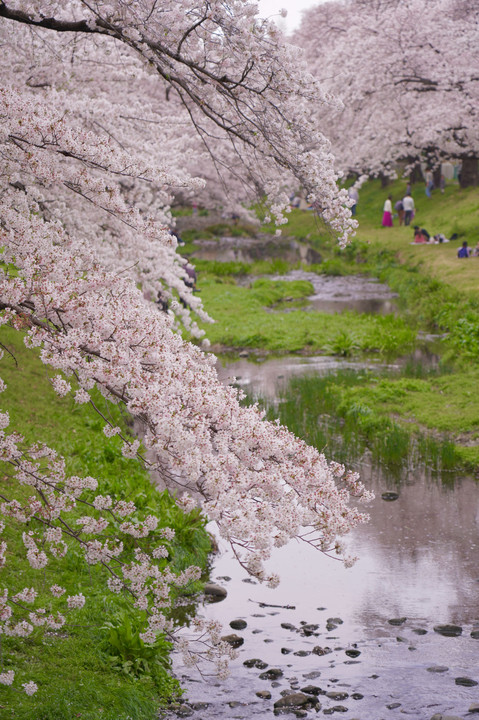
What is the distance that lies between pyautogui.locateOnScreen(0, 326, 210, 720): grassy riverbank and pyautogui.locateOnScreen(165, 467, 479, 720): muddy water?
0.48 meters

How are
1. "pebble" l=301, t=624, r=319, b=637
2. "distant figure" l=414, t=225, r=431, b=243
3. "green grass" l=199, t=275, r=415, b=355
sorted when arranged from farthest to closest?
"distant figure" l=414, t=225, r=431, b=243
"green grass" l=199, t=275, r=415, b=355
"pebble" l=301, t=624, r=319, b=637

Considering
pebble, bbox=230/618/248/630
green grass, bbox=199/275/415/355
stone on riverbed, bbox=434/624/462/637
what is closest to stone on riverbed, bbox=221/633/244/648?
pebble, bbox=230/618/248/630

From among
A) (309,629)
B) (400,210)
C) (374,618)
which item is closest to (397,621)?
(374,618)

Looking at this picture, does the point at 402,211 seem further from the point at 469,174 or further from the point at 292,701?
the point at 292,701

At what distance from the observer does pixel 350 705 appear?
655cm

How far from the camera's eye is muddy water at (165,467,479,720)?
6684 millimetres

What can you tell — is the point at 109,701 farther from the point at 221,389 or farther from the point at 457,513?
the point at 457,513

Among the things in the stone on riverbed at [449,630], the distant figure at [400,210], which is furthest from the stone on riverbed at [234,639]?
the distant figure at [400,210]

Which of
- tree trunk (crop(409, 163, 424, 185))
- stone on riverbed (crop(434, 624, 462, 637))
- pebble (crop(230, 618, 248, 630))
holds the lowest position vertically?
stone on riverbed (crop(434, 624, 462, 637))

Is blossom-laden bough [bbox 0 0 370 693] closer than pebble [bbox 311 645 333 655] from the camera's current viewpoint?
Yes

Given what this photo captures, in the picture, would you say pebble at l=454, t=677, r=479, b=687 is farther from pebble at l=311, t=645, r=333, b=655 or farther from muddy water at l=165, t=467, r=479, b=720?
pebble at l=311, t=645, r=333, b=655

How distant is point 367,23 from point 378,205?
62.2 feet

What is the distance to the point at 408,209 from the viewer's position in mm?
36469

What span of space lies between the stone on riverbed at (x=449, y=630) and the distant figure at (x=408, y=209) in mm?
30648
